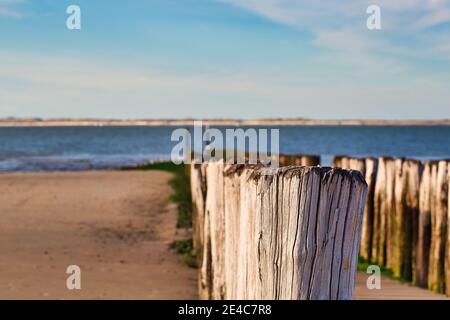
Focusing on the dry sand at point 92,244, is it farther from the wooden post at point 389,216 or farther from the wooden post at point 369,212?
the wooden post at point 389,216

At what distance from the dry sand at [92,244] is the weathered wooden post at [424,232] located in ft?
8.67

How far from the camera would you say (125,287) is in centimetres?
815

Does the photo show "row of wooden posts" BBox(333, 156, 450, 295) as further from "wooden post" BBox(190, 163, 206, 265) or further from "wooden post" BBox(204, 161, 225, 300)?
"wooden post" BBox(204, 161, 225, 300)

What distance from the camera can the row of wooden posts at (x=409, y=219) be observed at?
283 inches

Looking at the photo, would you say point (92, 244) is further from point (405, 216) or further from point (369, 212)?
point (405, 216)

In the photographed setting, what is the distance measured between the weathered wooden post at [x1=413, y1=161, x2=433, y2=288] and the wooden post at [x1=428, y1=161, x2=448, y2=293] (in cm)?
15

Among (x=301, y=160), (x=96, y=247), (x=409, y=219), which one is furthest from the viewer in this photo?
(x=96, y=247)

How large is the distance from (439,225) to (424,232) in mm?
418

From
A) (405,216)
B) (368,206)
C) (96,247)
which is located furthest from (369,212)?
(96,247)

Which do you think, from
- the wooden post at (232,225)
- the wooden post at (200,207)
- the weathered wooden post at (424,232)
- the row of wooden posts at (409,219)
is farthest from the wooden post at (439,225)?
the wooden post at (232,225)

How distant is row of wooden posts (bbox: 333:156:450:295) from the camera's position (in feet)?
23.6

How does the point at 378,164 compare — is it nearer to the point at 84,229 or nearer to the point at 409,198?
the point at 409,198

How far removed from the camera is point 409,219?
26.5ft

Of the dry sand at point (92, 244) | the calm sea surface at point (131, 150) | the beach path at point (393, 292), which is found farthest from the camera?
the calm sea surface at point (131, 150)
